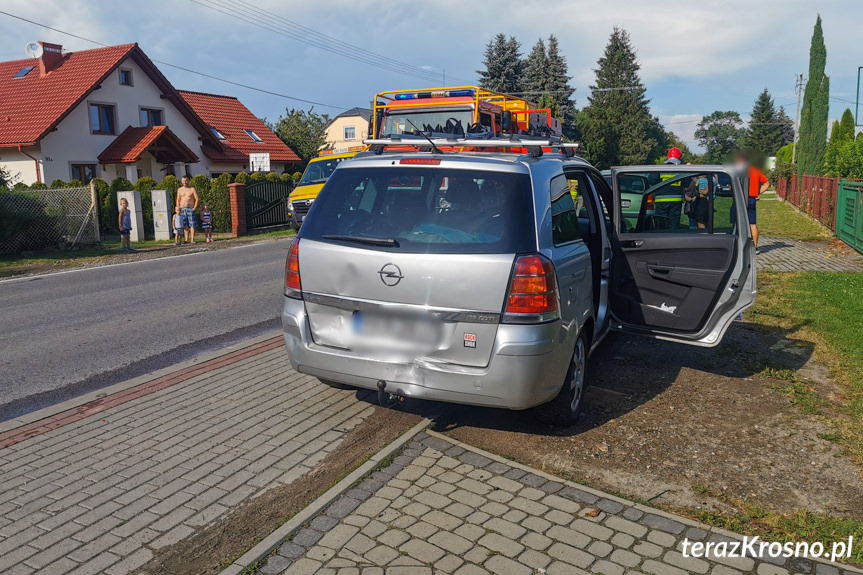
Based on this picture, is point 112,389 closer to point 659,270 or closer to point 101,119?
point 659,270

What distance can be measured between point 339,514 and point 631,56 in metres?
88.5

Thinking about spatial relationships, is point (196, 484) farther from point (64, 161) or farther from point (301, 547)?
point (64, 161)

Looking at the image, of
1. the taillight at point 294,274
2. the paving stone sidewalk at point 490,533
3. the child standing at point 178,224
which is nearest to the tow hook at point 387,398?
the paving stone sidewalk at point 490,533

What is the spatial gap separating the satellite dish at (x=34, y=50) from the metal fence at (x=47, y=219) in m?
18.9

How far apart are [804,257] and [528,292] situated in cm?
1209

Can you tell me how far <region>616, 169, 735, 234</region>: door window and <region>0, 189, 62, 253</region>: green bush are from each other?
15833 mm

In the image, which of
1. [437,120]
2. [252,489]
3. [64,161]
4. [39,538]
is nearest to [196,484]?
[252,489]

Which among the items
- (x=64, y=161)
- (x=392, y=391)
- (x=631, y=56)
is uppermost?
(x=631, y=56)

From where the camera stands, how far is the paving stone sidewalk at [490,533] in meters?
3.15

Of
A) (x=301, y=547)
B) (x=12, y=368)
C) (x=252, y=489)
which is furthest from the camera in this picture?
(x=12, y=368)

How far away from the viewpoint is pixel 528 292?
13.4ft

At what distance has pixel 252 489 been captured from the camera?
391 centimetres

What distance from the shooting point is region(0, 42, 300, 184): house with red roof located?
29953 millimetres

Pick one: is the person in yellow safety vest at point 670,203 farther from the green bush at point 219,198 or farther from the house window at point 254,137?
the house window at point 254,137
